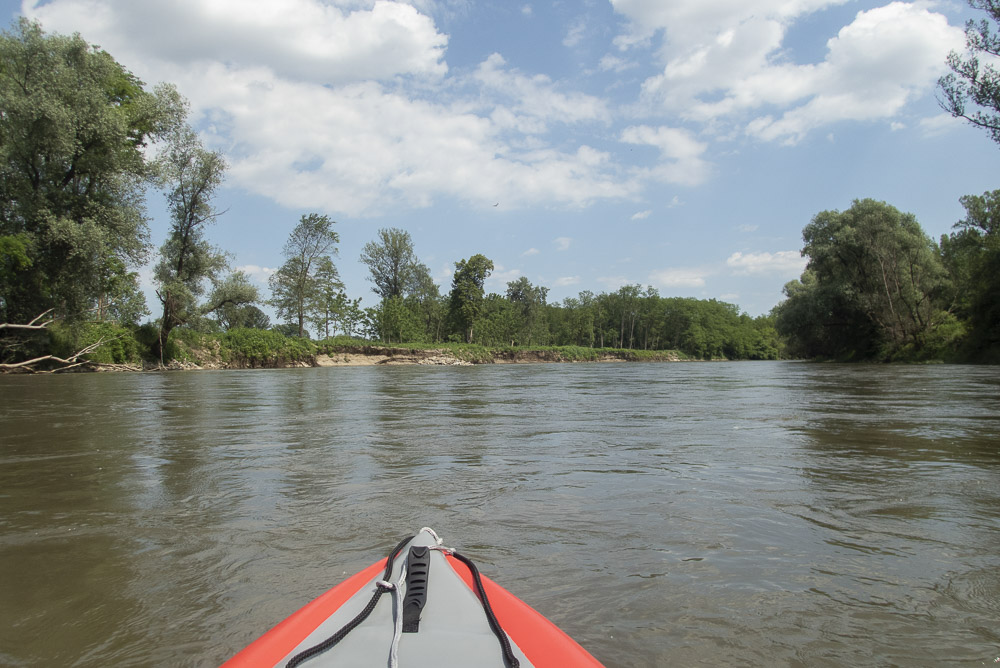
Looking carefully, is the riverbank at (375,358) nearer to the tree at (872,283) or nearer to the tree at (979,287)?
the tree at (872,283)

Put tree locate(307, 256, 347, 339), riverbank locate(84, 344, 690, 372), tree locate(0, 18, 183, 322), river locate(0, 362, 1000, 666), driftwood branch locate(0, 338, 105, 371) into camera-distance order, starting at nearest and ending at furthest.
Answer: river locate(0, 362, 1000, 666)
tree locate(0, 18, 183, 322)
driftwood branch locate(0, 338, 105, 371)
riverbank locate(84, 344, 690, 372)
tree locate(307, 256, 347, 339)

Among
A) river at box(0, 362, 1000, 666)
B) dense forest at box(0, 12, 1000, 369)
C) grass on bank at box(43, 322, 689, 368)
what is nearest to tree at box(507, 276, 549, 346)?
grass on bank at box(43, 322, 689, 368)

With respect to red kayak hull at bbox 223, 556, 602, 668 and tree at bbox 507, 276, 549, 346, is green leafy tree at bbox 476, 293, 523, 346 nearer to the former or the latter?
tree at bbox 507, 276, 549, 346

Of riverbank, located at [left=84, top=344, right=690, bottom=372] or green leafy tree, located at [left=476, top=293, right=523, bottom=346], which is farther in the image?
green leafy tree, located at [left=476, top=293, right=523, bottom=346]

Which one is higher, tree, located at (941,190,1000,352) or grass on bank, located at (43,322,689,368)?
tree, located at (941,190,1000,352)

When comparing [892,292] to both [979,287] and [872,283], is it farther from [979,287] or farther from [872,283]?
[979,287]

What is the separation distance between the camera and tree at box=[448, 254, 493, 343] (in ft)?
195

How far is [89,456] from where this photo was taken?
5109mm

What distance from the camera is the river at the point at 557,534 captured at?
6.42ft

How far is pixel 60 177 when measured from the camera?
19297mm

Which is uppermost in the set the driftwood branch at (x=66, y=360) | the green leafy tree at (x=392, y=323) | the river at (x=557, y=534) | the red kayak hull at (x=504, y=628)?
the green leafy tree at (x=392, y=323)

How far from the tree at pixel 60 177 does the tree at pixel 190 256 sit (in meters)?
4.74

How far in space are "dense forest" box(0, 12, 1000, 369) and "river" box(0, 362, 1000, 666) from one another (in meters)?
16.2

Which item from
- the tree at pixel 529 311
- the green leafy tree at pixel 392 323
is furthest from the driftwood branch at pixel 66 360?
the tree at pixel 529 311
